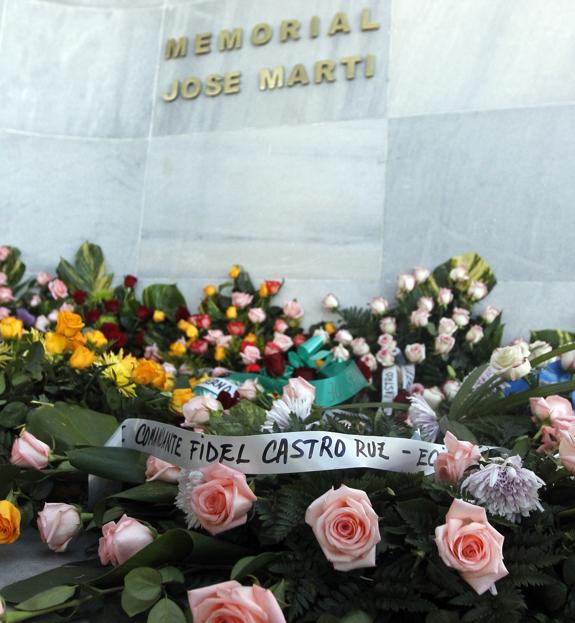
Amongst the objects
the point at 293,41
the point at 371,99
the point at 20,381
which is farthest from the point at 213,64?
the point at 20,381

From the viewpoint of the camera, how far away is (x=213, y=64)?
2486mm

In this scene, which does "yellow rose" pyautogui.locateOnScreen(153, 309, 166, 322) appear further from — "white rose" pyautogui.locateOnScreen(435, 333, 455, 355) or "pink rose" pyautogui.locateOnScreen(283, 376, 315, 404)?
"pink rose" pyautogui.locateOnScreen(283, 376, 315, 404)

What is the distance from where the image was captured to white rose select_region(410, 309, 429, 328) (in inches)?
79.0

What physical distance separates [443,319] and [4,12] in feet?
6.24

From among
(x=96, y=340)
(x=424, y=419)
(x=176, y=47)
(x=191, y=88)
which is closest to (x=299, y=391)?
A: (x=424, y=419)

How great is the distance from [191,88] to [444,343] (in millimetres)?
1264

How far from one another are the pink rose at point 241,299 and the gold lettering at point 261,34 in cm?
86

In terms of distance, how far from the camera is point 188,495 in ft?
3.17

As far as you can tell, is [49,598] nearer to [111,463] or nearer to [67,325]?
[111,463]

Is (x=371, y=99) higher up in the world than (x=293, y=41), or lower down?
lower down

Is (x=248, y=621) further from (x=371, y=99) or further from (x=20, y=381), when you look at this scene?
(x=371, y=99)

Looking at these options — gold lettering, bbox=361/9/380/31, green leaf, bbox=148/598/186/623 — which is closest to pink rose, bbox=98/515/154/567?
green leaf, bbox=148/598/186/623

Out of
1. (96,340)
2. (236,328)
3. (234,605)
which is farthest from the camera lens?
(236,328)

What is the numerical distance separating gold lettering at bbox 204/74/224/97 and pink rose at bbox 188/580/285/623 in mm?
1999
